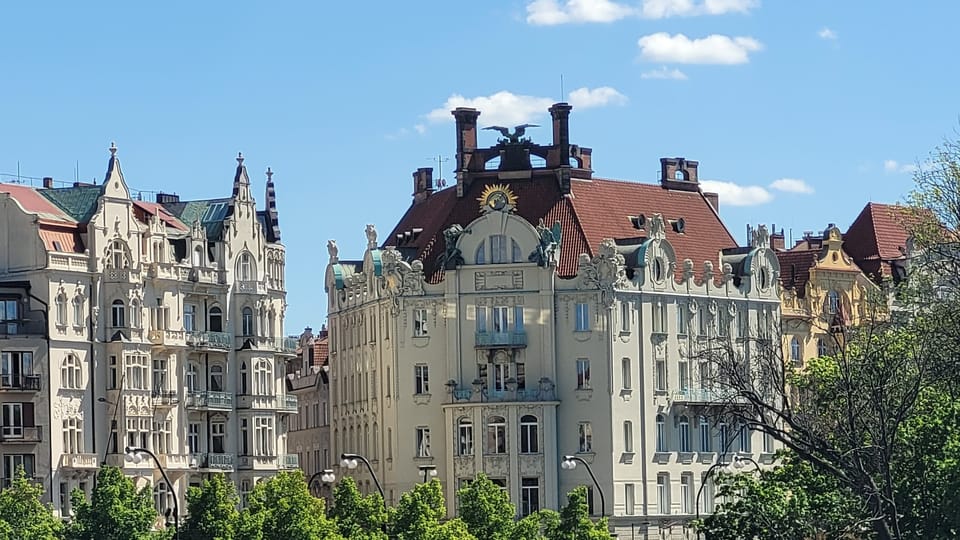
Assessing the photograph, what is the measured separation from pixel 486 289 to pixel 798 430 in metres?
68.8

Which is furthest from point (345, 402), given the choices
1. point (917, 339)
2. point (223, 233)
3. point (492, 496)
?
point (917, 339)

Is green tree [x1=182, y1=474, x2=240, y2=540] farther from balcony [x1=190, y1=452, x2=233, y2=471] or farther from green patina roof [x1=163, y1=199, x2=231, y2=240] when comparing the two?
green patina roof [x1=163, y1=199, x2=231, y2=240]

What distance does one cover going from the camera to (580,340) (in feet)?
570

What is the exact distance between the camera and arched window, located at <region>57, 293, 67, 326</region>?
5856 inches

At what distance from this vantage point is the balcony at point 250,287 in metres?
162

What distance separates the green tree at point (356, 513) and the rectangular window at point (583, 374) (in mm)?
44808

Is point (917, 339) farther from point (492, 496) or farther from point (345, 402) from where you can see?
point (345, 402)

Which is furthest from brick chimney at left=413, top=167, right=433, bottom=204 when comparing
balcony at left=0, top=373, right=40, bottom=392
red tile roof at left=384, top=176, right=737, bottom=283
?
balcony at left=0, top=373, right=40, bottom=392

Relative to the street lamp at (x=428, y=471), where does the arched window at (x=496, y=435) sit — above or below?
above

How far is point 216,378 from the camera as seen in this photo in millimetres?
160250

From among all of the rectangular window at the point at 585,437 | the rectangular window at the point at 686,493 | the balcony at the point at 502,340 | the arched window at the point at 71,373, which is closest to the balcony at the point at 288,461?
the balcony at the point at 502,340

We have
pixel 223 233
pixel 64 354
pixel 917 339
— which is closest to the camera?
pixel 917 339

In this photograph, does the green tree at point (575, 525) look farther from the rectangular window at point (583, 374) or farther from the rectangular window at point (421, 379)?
the rectangular window at point (421, 379)

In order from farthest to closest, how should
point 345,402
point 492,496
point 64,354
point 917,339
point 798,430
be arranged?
point 345,402, point 64,354, point 492,496, point 917,339, point 798,430
